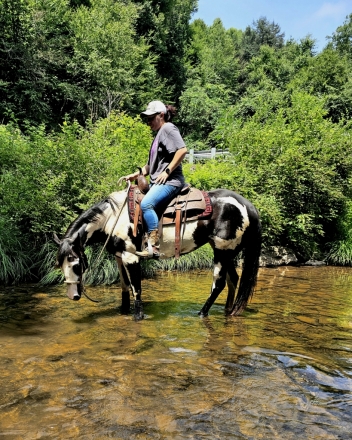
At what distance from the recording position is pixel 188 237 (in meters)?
5.30

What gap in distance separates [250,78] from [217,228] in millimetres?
38006

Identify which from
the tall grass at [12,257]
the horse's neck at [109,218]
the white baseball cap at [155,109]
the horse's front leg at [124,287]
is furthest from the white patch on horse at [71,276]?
the tall grass at [12,257]

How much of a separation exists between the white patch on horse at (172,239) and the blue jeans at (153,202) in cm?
28

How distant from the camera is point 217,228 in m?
5.37

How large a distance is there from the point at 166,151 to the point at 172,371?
2700 millimetres

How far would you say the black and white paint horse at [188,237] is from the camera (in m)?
5.22

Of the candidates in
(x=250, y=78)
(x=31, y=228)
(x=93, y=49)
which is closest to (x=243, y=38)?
(x=250, y=78)

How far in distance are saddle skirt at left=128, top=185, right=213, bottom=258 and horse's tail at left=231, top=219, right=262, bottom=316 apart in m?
0.78

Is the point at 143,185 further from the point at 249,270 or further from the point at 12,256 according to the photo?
the point at 12,256

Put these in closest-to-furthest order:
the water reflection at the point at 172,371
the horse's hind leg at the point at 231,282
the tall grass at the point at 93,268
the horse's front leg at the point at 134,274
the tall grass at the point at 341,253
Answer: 1. the water reflection at the point at 172,371
2. the horse's front leg at the point at 134,274
3. the horse's hind leg at the point at 231,282
4. the tall grass at the point at 93,268
5. the tall grass at the point at 341,253

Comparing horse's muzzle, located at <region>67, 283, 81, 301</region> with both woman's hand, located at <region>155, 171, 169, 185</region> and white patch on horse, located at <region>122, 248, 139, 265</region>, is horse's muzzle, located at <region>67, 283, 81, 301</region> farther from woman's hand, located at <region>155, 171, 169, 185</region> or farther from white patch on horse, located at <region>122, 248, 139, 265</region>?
woman's hand, located at <region>155, 171, 169, 185</region>

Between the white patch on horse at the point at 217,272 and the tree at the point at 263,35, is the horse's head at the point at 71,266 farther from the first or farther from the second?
the tree at the point at 263,35

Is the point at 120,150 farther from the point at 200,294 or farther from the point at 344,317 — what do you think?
the point at 344,317

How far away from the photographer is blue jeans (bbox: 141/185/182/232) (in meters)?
4.92
